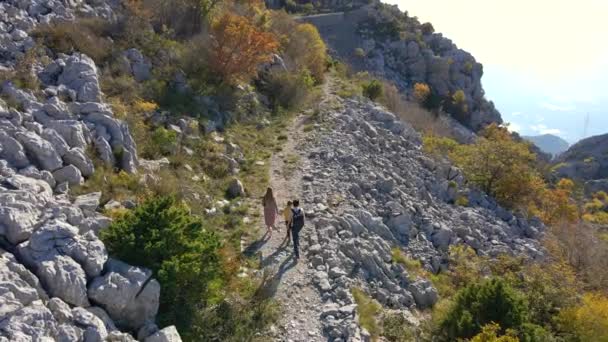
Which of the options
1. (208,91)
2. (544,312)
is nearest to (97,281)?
(544,312)

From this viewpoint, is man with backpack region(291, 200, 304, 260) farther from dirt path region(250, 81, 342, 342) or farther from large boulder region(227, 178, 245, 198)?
large boulder region(227, 178, 245, 198)

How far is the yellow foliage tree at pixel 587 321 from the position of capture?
1271 centimetres

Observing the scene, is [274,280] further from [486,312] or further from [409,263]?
[409,263]

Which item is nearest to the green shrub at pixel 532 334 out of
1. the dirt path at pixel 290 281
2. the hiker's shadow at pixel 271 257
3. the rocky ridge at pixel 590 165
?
the dirt path at pixel 290 281

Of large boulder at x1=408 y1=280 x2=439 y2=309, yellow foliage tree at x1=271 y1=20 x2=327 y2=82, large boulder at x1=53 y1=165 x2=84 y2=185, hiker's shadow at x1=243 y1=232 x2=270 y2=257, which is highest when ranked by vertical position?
yellow foliage tree at x1=271 y1=20 x2=327 y2=82

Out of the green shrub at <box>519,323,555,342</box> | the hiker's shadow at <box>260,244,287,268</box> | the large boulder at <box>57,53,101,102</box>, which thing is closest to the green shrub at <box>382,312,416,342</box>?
the green shrub at <box>519,323,555,342</box>

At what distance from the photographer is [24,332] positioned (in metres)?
6.87

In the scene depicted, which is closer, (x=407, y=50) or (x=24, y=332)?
(x=24, y=332)

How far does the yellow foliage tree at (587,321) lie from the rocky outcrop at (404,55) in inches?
1582

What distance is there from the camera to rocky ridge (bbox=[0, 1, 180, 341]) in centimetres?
750

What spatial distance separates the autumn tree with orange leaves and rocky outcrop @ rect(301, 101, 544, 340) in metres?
4.89

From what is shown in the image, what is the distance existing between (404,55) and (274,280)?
49.8 m

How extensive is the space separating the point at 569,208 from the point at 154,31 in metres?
28.8

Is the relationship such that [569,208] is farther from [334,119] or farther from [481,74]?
[481,74]
